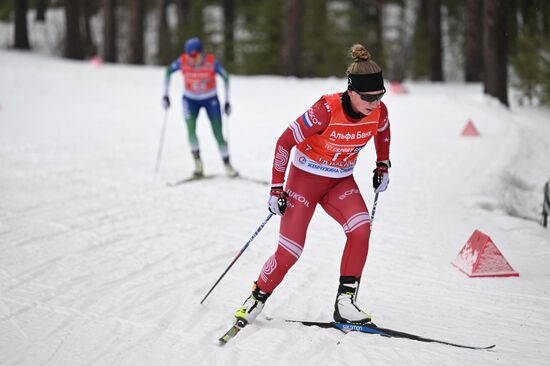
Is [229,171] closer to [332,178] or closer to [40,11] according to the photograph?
[332,178]

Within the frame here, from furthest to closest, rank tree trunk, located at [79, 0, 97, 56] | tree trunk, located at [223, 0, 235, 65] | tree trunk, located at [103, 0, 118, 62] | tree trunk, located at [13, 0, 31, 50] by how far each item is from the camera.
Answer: tree trunk, located at [79, 0, 97, 56] → tree trunk, located at [223, 0, 235, 65] → tree trunk, located at [13, 0, 31, 50] → tree trunk, located at [103, 0, 118, 62]

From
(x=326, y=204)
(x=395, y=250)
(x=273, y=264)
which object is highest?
(x=326, y=204)

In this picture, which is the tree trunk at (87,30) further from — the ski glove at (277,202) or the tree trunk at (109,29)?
the ski glove at (277,202)

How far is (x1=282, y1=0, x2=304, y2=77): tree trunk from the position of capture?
17.8 m

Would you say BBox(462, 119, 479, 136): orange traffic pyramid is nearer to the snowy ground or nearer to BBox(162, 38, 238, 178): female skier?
the snowy ground

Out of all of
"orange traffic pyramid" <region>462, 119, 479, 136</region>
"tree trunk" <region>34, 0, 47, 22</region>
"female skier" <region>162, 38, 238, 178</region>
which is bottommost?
"orange traffic pyramid" <region>462, 119, 479, 136</region>

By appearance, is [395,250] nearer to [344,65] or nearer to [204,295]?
[204,295]

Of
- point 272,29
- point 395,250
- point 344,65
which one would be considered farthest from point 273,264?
point 344,65

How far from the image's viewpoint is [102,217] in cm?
725

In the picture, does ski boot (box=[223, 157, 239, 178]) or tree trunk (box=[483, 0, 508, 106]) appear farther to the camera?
tree trunk (box=[483, 0, 508, 106])

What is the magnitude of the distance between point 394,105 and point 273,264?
10.8 m

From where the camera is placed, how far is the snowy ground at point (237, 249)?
4090 millimetres

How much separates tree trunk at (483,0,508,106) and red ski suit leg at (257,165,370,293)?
36.7 feet

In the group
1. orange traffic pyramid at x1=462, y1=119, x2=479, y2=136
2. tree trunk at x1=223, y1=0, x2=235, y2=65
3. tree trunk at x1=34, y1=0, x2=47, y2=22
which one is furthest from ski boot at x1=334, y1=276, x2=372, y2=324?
tree trunk at x1=34, y1=0, x2=47, y2=22
